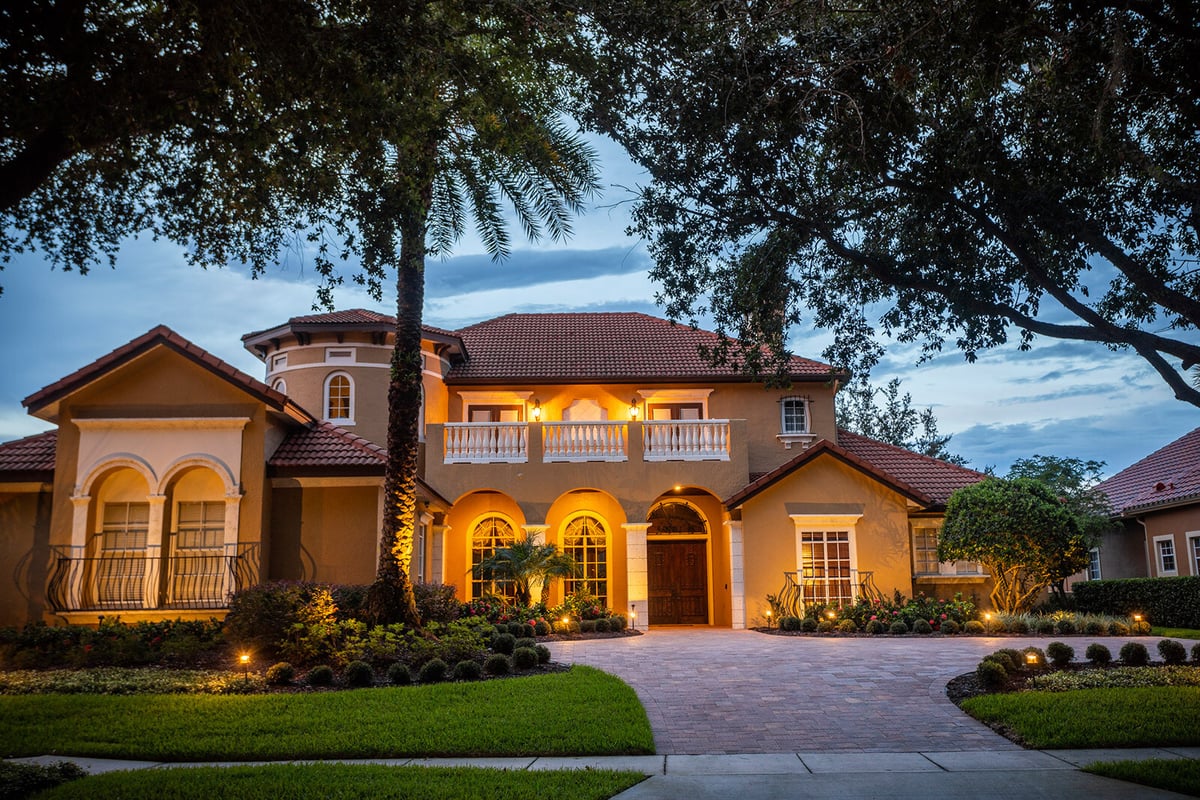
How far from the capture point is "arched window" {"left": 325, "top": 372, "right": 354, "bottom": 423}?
78.9ft

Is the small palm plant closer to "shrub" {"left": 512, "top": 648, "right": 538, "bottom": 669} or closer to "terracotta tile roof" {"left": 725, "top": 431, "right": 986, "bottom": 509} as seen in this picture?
"terracotta tile roof" {"left": 725, "top": 431, "right": 986, "bottom": 509}

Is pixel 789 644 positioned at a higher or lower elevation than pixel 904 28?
lower

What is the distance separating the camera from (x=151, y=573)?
17828 mm

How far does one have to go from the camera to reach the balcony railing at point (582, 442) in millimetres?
23750

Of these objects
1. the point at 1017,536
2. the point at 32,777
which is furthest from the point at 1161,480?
the point at 32,777

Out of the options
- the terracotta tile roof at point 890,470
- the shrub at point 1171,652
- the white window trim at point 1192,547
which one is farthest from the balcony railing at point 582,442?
the white window trim at point 1192,547

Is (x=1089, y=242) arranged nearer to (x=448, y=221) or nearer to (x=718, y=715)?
(x=718, y=715)

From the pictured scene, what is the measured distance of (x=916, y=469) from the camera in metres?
25.3

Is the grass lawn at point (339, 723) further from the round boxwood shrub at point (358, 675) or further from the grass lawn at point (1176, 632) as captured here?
the grass lawn at point (1176, 632)

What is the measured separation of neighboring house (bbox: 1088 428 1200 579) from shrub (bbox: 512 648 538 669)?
18.1 m

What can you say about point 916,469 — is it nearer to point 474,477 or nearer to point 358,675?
point 474,477

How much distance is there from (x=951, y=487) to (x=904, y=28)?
16.8 m

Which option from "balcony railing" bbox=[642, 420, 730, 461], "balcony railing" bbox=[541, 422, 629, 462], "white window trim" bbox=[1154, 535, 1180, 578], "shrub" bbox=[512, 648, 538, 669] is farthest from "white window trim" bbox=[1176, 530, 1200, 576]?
"shrub" bbox=[512, 648, 538, 669]

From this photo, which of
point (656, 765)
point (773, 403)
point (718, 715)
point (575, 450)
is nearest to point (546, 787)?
point (656, 765)
